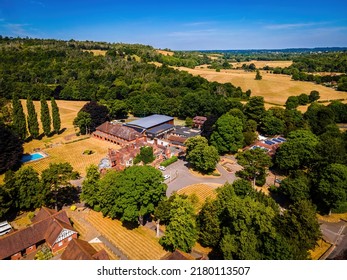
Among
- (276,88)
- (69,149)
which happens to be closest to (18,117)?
(69,149)

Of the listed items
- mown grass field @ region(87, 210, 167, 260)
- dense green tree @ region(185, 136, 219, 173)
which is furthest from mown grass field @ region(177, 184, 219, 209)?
mown grass field @ region(87, 210, 167, 260)

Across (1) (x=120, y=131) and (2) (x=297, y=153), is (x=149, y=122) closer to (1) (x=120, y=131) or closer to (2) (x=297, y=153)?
(1) (x=120, y=131)

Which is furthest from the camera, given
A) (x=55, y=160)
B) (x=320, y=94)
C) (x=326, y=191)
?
(x=320, y=94)

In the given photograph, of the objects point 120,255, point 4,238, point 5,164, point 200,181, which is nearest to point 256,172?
point 200,181

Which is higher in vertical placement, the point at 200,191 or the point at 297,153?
the point at 297,153

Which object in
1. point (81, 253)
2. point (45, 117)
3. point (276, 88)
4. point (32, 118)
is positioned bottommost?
point (81, 253)

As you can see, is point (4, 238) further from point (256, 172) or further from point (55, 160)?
point (256, 172)
